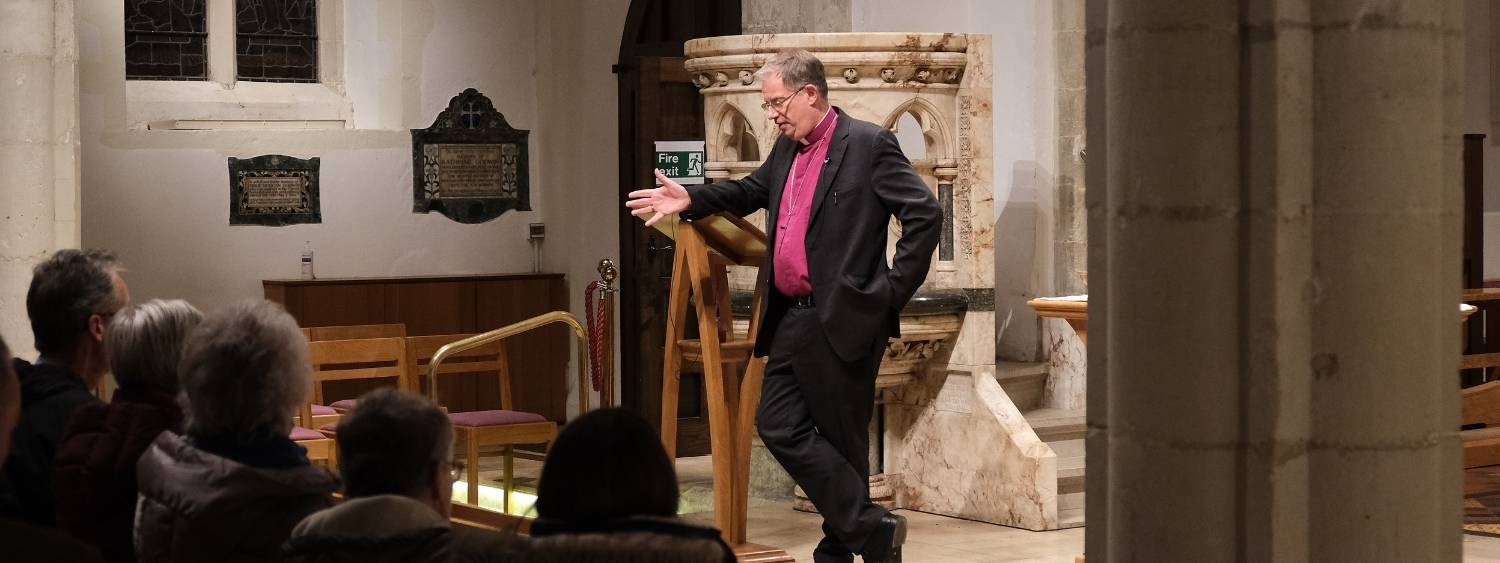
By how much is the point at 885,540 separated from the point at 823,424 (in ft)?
1.13

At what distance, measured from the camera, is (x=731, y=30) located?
377 inches

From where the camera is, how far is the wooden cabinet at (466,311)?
9992mm

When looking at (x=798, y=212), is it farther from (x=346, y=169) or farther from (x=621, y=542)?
(x=346, y=169)

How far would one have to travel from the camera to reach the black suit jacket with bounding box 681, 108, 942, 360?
202 inches

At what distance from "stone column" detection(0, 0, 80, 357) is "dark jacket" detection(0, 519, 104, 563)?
438 cm

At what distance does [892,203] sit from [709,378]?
0.75 m

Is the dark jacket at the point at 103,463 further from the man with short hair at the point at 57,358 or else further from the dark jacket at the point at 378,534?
the dark jacket at the point at 378,534

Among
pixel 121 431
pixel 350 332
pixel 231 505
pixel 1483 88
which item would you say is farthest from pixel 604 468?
pixel 1483 88

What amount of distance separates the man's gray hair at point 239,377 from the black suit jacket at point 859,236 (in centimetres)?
229

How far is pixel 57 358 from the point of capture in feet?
12.1

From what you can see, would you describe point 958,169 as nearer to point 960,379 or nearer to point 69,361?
point 960,379

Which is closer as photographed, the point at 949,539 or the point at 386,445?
the point at 386,445

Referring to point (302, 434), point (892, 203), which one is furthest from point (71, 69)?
point (892, 203)

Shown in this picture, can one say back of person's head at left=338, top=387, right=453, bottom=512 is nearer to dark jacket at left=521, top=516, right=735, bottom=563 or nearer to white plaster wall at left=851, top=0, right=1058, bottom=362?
dark jacket at left=521, top=516, right=735, bottom=563
